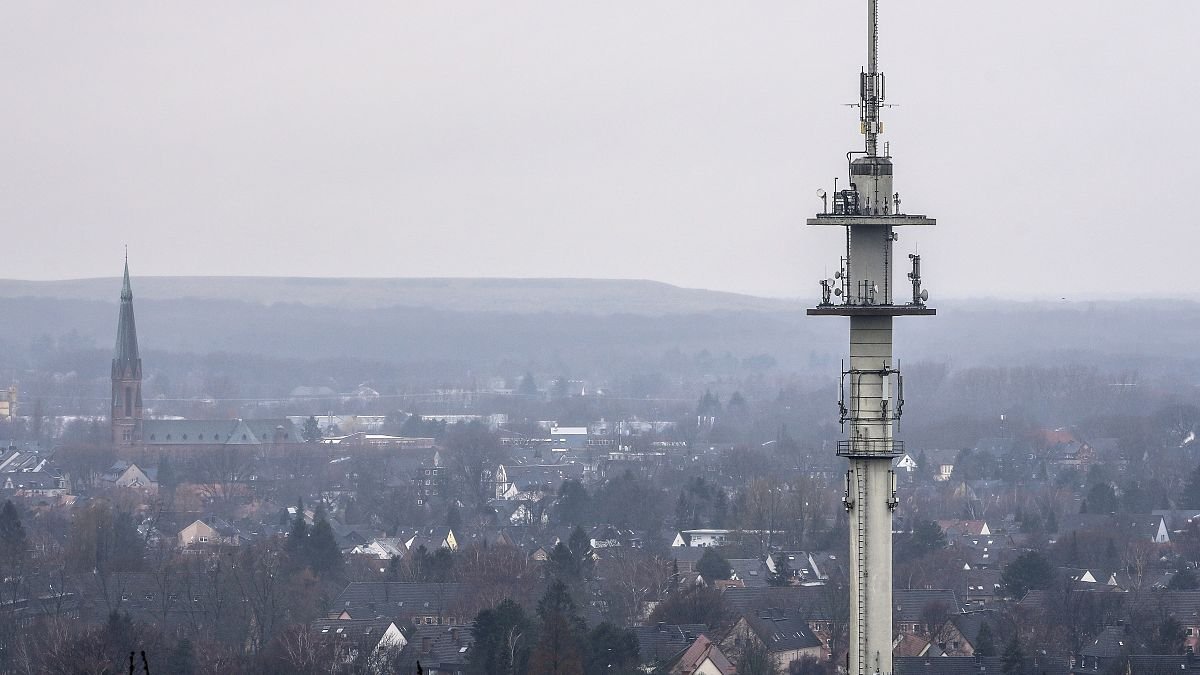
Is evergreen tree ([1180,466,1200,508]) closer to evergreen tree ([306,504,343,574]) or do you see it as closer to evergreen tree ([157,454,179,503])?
evergreen tree ([306,504,343,574])

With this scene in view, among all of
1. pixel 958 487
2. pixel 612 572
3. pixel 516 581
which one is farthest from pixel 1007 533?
pixel 516 581

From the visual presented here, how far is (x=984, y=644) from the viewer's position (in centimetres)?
7681

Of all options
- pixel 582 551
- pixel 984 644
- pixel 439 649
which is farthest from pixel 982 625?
pixel 582 551

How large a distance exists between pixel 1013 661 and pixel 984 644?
407 centimetres

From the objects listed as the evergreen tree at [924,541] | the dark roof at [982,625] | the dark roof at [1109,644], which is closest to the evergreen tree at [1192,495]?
the evergreen tree at [924,541]

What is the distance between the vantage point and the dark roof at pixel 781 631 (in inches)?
3273

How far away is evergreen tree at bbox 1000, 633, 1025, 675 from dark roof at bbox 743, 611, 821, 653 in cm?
957

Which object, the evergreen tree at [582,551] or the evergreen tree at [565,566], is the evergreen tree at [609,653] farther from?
the evergreen tree at [582,551]

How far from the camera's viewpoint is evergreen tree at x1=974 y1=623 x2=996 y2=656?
76625mm

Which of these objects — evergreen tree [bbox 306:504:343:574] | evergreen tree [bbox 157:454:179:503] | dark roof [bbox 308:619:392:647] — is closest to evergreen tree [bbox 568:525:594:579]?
evergreen tree [bbox 306:504:343:574]

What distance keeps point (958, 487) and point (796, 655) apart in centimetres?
8088

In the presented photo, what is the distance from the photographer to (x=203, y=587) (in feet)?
319

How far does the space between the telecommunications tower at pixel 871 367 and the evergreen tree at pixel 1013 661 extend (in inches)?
1516

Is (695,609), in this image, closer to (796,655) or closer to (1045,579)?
(796,655)
